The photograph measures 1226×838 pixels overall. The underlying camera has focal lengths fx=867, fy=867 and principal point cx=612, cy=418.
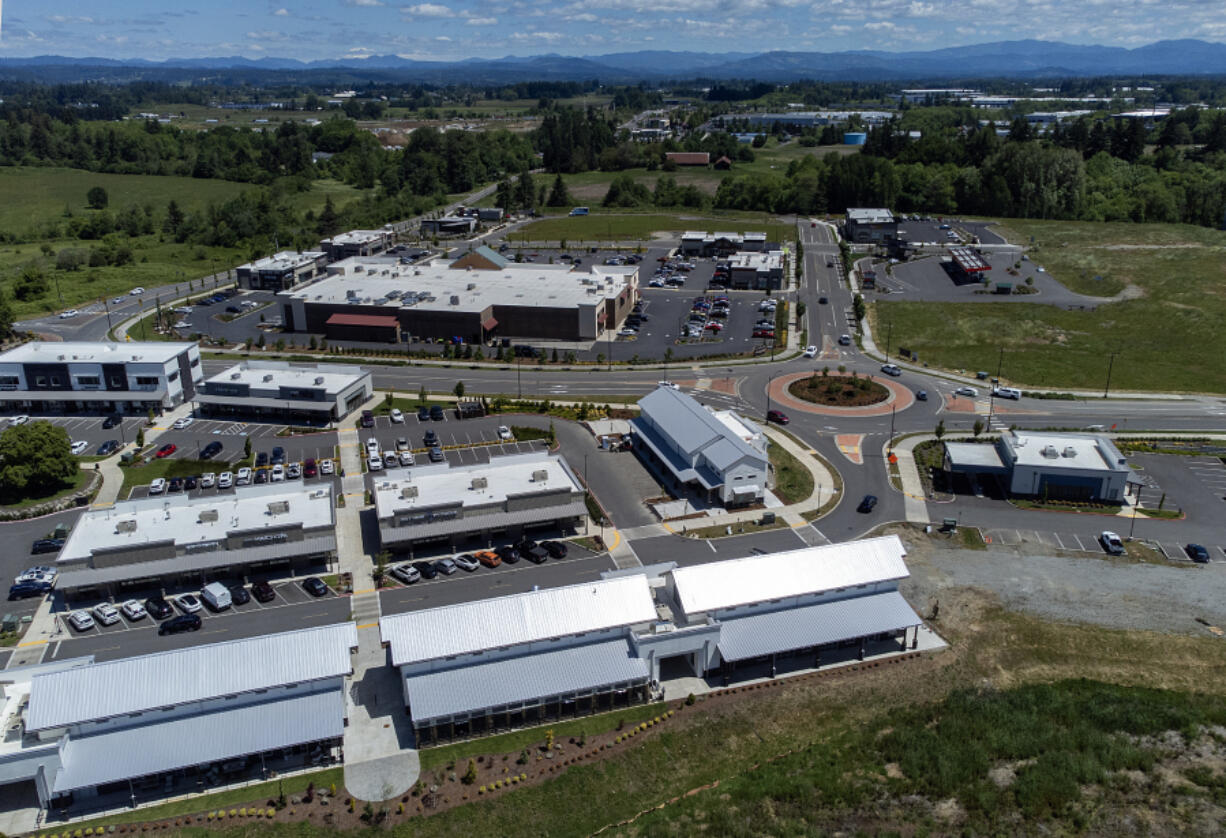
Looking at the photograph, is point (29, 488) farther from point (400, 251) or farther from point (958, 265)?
point (958, 265)

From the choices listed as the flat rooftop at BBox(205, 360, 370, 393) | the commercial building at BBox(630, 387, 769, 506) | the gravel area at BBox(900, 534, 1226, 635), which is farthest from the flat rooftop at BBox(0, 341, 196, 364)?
the gravel area at BBox(900, 534, 1226, 635)

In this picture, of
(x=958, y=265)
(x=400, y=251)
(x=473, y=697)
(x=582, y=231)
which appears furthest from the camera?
(x=582, y=231)

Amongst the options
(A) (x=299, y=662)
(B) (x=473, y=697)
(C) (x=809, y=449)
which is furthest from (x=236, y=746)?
(C) (x=809, y=449)

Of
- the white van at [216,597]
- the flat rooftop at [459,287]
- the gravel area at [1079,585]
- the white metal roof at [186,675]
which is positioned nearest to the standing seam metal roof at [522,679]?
the white metal roof at [186,675]

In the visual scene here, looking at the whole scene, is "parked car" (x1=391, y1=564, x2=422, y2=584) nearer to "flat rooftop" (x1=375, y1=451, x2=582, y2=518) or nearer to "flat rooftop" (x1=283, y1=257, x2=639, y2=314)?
"flat rooftop" (x1=375, y1=451, x2=582, y2=518)

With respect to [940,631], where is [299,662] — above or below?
above

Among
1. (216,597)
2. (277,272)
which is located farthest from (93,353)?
(277,272)

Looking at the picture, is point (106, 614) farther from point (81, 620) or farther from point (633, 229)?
point (633, 229)
